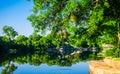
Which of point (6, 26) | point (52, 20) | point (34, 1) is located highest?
point (6, 26)

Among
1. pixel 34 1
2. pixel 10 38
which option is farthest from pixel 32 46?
pixel 34 1

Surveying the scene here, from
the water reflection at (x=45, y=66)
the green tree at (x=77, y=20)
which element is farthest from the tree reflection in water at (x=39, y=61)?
the green tree at (x=77, y=20)

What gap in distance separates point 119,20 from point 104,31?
7.16 ft

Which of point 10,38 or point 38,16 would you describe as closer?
point 38,16

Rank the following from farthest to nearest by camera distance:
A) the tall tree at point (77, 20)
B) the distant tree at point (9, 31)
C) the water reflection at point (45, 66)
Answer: the distant tree at point (9, 31), the water reflection at point (45, 66), the tall tree at point (77, 20)

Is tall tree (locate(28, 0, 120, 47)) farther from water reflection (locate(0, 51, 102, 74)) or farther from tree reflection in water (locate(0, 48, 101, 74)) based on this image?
tree reflection in water (locate(0, 48, 101, 74))

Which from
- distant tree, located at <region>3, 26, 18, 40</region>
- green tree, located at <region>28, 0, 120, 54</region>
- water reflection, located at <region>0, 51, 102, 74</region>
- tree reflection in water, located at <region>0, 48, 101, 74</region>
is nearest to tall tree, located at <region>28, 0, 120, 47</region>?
green tree, located at <region>28, 0, 120, 54</region>

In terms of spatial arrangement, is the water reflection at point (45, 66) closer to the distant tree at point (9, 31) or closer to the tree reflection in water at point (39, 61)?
the tree reflection in water at point (39, 61)

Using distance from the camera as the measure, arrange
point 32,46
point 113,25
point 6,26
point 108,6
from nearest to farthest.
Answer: point 108,6
point 113,25
point 6,26
point 32,46

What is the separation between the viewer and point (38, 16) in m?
37.8

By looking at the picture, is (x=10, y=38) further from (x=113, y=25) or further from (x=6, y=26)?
(x=113, y=25)

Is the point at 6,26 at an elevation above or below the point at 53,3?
above

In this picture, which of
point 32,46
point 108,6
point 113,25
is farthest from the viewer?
point 32,46

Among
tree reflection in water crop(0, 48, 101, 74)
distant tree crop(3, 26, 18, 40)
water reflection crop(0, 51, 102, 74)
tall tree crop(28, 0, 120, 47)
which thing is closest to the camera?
tall tree crop(28, 0, 120, 47)
